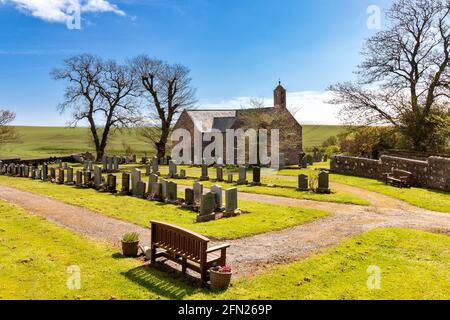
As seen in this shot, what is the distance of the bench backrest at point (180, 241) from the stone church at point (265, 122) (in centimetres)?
2791

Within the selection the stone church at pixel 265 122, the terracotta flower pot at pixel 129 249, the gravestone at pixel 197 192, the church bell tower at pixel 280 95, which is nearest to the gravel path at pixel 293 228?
the terracotta flower pot at pixel 129 249

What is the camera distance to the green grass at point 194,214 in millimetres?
12336

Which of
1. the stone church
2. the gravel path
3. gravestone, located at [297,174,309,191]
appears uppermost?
the stone church

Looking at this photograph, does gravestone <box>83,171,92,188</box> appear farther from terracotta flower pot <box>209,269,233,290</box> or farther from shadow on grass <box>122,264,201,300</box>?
terracotta flower pot <box>209,269,233,290</box>

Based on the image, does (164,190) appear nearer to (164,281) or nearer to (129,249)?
(129,249)

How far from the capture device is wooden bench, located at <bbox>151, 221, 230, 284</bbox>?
7.77 meters

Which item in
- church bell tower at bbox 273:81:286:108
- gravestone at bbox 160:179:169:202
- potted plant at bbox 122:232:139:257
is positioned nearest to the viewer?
potted plant at bbox 122:232:139:257

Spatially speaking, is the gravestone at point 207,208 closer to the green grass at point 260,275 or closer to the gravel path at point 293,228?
the gravel path at point 293,228

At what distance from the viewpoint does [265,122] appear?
3803 cm

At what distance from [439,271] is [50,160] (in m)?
44.6

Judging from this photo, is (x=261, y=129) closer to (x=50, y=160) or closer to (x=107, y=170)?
(x=107, y=170)

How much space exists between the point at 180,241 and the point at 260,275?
2.15 metres
